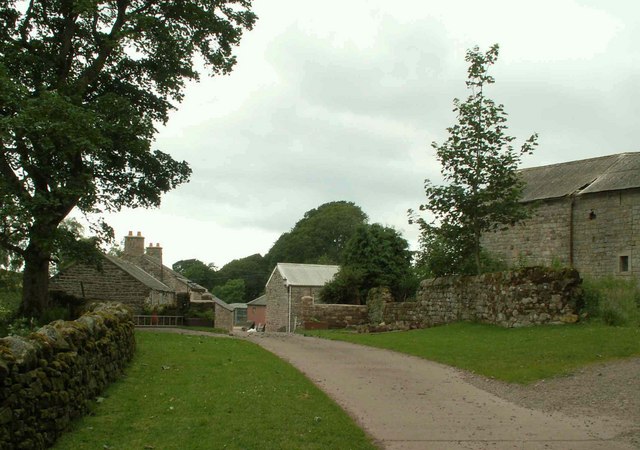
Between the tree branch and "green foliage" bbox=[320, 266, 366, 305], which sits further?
"green foliage" bbox=[320, 266, 366, 305]

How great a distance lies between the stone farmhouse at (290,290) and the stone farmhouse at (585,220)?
14.6 metres

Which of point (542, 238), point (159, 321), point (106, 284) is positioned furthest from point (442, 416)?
point (106, 284)

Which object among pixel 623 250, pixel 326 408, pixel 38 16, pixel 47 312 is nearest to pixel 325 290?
pixel 623 250

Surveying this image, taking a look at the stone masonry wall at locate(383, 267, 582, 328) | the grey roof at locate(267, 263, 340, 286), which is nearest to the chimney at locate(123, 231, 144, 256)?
the grey roof at locate(267, 263, 340, 286)

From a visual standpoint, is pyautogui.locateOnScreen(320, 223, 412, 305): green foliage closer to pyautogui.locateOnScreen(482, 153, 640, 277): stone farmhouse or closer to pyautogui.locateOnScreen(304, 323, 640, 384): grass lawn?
pyautogui.locateOnScreen(482, 153, 640, 277): stone farmhouse

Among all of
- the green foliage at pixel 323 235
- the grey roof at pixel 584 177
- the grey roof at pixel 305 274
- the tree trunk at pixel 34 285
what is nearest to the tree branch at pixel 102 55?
the tree trunk at pixel 34 285

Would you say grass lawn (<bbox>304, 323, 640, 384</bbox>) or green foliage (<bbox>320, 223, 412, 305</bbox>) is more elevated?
green foliage (<bbox>320, 223, 412, 305</bbox>)

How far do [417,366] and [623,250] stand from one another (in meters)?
19.4

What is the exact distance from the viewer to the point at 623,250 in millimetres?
29297

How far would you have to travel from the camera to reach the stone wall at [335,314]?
31438 millimetres

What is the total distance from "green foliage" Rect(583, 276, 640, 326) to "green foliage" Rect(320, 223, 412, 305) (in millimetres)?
18475

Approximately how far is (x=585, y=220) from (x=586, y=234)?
724mm

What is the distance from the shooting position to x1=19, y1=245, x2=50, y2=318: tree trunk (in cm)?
2161

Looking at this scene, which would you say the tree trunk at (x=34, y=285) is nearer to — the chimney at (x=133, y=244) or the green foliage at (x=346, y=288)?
the green foliage at (x=346, y=288)
